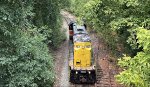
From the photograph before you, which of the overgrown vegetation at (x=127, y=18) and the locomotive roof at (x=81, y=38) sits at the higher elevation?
the overgrown vegetation at (x=127, y=18)

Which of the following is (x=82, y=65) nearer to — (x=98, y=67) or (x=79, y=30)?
(x=98, y=67)

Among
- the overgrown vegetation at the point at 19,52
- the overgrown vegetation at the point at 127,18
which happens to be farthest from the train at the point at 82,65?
the overgrown vegetation at the point at 19,52

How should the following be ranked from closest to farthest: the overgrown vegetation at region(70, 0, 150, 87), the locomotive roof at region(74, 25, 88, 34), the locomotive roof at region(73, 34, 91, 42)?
1. the overgrown vegetation at region(70, 0, 150, 87)
2. the locomotive roof at region(73, 34, 91, 42)
3. the locomotive roof at region(74, 25, 88, 34)

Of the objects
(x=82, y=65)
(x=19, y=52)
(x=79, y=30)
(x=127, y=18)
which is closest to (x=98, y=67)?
(x=82, y=65)

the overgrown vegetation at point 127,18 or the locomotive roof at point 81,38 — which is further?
the locomotive roof at point 81,38

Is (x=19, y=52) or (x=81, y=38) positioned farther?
(x=81, y=38)

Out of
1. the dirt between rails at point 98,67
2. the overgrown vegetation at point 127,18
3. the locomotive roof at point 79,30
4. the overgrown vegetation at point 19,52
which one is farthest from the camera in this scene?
the locomotive roof at point 79,30

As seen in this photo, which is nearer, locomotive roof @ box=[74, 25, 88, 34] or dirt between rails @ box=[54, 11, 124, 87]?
dirt between rails @ box=[54, 11, 124, 87]

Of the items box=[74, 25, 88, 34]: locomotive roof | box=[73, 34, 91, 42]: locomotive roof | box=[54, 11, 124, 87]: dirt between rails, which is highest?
box=[74, 25, 88, 34]: locomotive roof

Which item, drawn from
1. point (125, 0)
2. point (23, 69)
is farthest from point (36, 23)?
point (23, 69)

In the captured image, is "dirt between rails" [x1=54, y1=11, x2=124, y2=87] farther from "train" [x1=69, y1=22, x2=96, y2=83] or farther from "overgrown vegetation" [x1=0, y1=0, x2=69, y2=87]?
"overgrown vegetation" [x1=0, y1=0, x2=69, y2=87]

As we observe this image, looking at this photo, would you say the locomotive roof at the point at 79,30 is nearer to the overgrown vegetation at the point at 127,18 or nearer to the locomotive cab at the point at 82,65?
the overgrown vegetation at the point at 127,18

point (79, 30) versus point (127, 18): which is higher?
point (127, 18)

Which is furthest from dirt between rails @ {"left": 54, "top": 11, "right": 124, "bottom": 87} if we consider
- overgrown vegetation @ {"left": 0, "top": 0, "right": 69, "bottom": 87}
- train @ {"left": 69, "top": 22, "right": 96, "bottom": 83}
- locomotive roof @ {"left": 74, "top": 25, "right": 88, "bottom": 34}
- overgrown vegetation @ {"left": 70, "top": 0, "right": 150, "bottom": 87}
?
overgrown vegetation @ {"left": 0, "top": 0, "right": 69, "bottom": 87}
